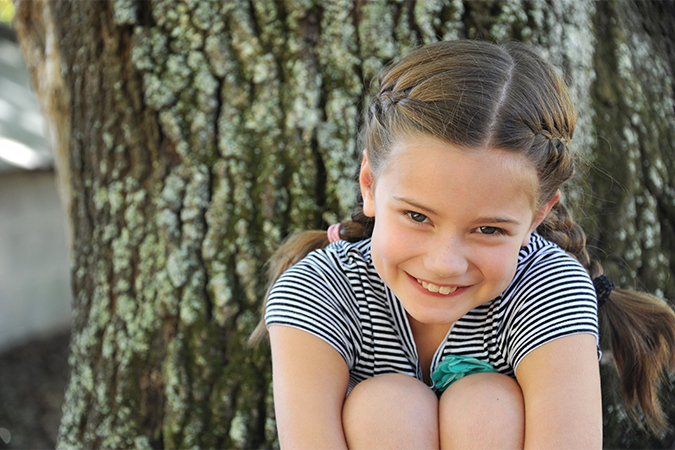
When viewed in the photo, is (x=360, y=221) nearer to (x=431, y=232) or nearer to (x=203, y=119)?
(x=431, y=232)

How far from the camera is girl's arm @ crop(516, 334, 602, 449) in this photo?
1.14 meters

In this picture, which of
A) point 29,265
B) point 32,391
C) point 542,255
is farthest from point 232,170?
point 29,265

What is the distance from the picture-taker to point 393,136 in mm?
1213

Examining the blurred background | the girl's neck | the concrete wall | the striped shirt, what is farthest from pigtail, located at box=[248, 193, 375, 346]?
the concrete wall

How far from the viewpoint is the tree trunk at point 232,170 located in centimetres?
161

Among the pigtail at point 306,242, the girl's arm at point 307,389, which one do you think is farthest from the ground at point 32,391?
the girl's arm at point 307,389

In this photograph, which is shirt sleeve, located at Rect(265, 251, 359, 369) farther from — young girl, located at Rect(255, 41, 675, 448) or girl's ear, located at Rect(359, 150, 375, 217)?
girl's ear, located at Rect(359, 150, 375, 217)

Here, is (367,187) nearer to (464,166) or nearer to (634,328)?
(464,166)

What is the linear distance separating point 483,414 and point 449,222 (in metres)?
0.42

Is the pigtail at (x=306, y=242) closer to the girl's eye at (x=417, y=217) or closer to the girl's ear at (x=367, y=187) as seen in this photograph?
the girl's ear at (x=367, y=187)

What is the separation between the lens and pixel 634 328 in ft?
4.85

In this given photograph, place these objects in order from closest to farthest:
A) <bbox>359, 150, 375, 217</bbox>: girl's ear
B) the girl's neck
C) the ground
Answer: <bbox>359, 150, 375, 217</bbox>: girl's ear < the girl's neck < the ground

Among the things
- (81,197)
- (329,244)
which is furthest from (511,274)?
(81,197)

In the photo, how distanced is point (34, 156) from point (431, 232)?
4.02 metres
